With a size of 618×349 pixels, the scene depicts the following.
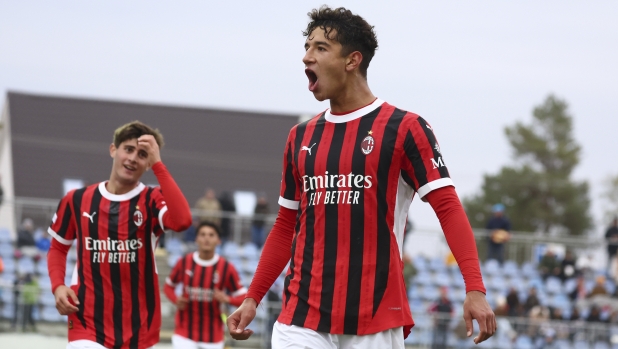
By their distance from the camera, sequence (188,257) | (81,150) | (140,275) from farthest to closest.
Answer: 1. (81,150)
2. (188,257)
3. (140,275)

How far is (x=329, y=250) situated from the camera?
4.38 meters

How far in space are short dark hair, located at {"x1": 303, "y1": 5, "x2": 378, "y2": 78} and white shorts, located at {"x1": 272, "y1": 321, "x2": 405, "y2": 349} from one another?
1217 millimetres

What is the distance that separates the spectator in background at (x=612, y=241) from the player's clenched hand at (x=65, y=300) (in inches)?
674

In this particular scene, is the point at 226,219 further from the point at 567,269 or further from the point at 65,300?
the point at 65,300

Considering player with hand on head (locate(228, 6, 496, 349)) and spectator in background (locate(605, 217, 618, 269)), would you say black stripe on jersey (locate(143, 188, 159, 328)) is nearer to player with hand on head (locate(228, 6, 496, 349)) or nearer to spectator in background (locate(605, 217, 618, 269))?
player with hand on head (locate(228, 6, 496, 349))

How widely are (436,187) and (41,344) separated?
1157cm

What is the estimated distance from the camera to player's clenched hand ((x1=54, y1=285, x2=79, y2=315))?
598 cm

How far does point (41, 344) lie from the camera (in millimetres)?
14617

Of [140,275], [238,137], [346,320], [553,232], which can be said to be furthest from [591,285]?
[553,232]

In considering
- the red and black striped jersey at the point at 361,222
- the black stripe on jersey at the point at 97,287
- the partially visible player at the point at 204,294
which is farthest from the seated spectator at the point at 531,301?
the red and black striped jersey at the point at 361,222

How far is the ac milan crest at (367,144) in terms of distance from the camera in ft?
14.4

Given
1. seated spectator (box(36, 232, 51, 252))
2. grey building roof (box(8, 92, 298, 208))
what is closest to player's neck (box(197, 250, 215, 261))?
seated spectator (box(36, 232, 51, 252))

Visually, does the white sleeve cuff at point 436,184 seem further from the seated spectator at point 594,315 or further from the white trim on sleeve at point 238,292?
the seated spectator at point 594,315

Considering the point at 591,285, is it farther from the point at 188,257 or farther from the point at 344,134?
the point at 344,134
